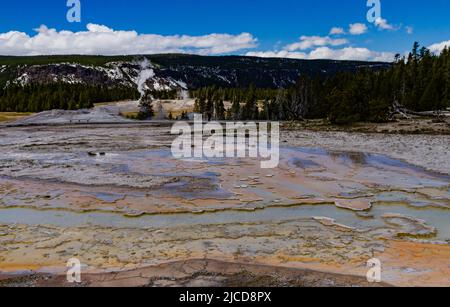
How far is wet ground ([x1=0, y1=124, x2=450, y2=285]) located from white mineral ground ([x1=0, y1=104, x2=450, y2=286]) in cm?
4

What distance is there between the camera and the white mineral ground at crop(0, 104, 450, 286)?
27.0 ft

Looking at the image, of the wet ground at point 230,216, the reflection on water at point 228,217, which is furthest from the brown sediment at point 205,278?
the reflection on water at point 228,217

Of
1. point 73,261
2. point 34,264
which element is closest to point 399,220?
point 73,261

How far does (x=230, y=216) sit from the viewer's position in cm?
1202

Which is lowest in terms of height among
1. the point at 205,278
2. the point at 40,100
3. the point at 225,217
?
the point at 225,217

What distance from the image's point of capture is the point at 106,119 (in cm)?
8094

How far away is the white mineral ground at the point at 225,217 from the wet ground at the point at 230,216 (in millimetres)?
36

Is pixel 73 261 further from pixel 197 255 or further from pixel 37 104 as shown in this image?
pixel 37 104

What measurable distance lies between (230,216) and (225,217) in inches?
6.6

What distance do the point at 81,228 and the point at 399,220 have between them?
320 inches

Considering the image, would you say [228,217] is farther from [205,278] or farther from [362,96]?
[362,96]

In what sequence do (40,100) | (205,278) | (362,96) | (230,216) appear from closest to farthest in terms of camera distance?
1. (205,278)
2. (230,216)
3. (362,96)
4. (40,100)

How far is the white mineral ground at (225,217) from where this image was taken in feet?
27.0

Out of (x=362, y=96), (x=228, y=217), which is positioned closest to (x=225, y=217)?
(x=228, y=217)
